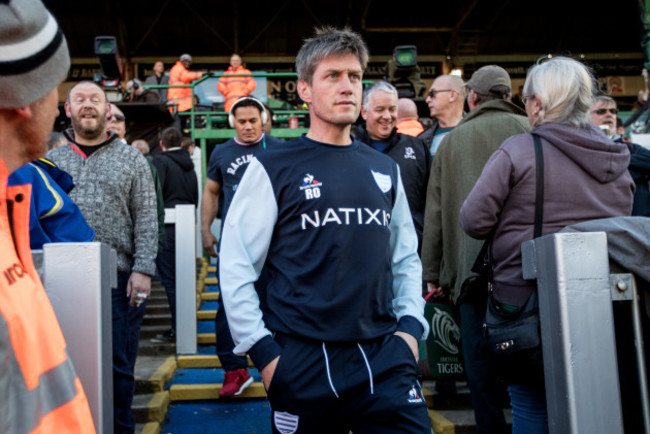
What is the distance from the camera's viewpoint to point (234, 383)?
4.39 metres

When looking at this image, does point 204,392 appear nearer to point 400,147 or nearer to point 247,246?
point 400,147

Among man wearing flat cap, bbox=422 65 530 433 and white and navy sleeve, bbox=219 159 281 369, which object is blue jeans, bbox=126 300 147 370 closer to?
man wearing flat cap, bbox=422 65 530 433

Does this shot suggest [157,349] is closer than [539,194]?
No

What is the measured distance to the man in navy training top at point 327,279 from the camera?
2.05m

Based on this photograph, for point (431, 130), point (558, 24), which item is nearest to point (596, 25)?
point (558, 24)

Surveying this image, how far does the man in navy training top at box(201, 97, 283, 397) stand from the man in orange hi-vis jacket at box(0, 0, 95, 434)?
310cm

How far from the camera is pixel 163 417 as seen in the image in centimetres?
418

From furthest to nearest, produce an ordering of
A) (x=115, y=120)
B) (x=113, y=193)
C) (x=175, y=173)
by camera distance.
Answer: (x=175, y=173), (x=115, y=120), (x=113, y=193)

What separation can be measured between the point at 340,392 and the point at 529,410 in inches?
33.6

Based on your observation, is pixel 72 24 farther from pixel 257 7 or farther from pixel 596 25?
pixel 596 25

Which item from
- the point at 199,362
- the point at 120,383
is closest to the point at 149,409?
the point at 120,383

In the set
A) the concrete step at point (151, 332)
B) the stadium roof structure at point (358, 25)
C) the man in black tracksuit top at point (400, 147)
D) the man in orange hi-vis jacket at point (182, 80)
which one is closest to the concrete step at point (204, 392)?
the man in black tracksuit top at point (400, 147)

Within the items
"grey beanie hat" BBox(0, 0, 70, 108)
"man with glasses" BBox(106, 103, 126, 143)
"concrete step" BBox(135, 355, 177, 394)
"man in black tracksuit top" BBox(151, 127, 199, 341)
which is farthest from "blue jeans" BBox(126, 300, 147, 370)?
"man in black tracksuit top" BBox(151, 127, 199, 341)

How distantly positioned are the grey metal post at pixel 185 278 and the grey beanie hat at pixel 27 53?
4469 mm
